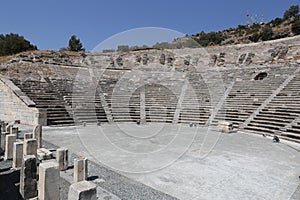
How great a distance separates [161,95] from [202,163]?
1188 centimetres

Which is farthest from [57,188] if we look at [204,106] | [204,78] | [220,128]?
[204,78]

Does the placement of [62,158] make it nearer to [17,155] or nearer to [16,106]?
[17,155]

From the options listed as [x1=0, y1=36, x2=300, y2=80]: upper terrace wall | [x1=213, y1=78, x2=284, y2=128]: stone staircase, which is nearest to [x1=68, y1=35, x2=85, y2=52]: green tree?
[x1=0, y1=36, x2=300, y2=80]: upper terrace wall

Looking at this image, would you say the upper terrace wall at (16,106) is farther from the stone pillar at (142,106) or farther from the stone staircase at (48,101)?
the stone pillar at (142,106)

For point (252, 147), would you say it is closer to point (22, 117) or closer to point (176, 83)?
point (22, 117)

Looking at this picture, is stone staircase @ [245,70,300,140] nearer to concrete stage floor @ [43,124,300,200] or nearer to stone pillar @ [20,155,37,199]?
concrete stage floor @ [43,124,300,200]

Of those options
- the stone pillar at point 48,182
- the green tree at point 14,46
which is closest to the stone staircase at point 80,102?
the stone pillar at point 48,182

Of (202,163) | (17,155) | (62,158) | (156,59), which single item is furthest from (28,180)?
(156,59)

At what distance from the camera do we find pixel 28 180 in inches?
142

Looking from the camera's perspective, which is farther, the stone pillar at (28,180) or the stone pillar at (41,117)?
the stone pillar at (41,117)

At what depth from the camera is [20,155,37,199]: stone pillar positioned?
358cm

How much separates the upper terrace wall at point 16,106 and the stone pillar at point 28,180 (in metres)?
7.67

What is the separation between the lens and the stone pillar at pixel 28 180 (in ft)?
11.7

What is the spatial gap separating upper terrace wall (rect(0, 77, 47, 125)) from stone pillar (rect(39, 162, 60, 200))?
8494mm
